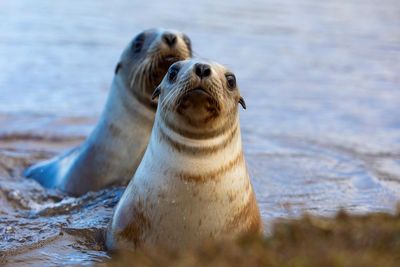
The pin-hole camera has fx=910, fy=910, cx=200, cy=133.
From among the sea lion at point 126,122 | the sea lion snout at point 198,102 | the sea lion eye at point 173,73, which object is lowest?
the sea lion at point 126,122

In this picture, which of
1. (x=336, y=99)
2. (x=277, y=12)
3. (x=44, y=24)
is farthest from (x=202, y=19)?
(x=336, y=99)

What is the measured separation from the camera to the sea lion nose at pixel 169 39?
6.62 m

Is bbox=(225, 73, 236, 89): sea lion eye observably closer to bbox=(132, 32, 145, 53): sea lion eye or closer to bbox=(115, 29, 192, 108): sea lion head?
bbox=(115, 29, 192, 108): sea lion head

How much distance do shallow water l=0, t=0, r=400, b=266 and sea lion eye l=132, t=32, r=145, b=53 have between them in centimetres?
109

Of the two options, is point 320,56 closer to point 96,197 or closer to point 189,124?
point 96,197

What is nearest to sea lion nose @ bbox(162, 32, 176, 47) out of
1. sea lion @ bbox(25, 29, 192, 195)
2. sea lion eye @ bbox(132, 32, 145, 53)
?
sea lion @ bbox(25, 29, 192, 195)

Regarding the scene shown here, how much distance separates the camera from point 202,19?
1569cm

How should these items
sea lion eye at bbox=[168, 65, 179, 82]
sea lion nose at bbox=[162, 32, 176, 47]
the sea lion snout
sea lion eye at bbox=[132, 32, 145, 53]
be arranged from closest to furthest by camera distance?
the sea lion snout, sea lion eye at bbox=[168, 65, 179, 82], sea lion nose at bbox=[162, 32, 176, 47], sea lion eye at bbox=[132, 32, 145, 53]

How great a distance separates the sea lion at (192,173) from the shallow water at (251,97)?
0.53 meters

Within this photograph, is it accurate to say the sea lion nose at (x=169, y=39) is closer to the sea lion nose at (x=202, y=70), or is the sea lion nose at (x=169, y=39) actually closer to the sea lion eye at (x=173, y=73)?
the sea lion eye at (x=173, y=73)

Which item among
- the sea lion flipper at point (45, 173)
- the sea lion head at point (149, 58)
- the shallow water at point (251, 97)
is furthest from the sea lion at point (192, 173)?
the sea lion flipper at point (45, 173)

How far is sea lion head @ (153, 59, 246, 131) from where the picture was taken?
4.72 meters

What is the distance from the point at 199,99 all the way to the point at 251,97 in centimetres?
624

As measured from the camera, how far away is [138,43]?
22.8ft
